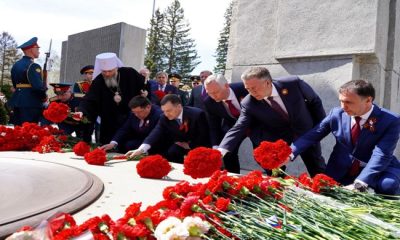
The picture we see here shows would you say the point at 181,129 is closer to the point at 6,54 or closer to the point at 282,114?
the point at 282,114

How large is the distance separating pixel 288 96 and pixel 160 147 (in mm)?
1770

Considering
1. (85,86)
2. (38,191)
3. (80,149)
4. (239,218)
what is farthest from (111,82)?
(239,218)

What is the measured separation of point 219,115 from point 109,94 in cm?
181

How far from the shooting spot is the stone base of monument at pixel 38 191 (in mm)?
1833

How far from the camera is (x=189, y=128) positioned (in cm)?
460

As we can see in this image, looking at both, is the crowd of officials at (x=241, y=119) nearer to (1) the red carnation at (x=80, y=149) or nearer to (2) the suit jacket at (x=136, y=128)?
(2) the suit jacket at (x=136, y=128)

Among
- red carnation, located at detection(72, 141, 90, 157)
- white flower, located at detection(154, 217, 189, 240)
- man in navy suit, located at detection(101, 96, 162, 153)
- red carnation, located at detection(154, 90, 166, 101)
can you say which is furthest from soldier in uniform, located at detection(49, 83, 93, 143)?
white flower, located at detection(154, 217, 189, 240)

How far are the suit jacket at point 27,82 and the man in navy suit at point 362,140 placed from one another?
476cm

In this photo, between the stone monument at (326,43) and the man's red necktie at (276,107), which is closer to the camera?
the man's red necktie at (276,107)

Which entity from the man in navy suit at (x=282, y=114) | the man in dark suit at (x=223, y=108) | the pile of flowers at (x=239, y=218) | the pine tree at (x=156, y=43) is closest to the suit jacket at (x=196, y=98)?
the man in dark suit at (x=223, y=108)

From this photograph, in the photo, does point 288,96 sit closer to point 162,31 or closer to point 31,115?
point 31,115

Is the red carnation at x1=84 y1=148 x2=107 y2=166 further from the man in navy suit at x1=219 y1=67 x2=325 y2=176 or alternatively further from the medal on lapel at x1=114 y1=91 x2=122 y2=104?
the medal on lapel at x1=114 y1=91 x2=122 y2=104

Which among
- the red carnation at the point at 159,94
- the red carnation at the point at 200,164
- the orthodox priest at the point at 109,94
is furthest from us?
the red carnation at the point at 159,94

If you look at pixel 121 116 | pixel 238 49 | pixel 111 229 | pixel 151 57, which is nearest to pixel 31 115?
pixel 121 116
